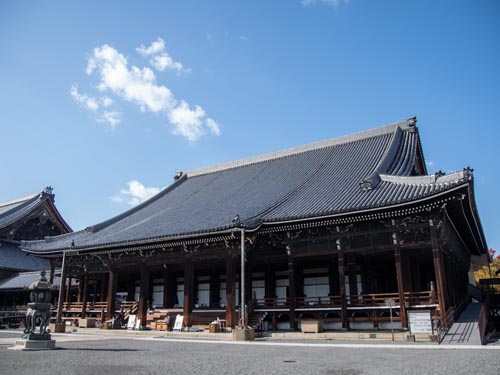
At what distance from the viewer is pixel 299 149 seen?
33656mm

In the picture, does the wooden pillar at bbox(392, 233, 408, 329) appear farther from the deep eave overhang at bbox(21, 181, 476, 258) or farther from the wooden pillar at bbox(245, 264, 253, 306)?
the wooden pillar at bbox(245, 264, 253, 306)

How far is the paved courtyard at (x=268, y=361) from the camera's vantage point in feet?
29.9

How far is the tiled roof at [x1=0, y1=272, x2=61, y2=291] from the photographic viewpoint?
115 ft

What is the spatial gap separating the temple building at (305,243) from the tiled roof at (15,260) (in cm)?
1204

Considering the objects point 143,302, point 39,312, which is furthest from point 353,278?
point 39,312

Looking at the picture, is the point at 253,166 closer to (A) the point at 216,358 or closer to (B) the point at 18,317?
(B) the point at 18,317

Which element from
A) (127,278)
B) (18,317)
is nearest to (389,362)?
(127,278)

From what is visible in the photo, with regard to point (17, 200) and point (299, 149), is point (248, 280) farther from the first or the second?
point (17, 200)

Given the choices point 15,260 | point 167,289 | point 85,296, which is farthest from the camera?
point 15,260

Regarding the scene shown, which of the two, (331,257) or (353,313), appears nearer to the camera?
(353,313)

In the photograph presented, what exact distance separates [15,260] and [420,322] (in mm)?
39728

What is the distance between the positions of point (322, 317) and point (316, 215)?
204 inches

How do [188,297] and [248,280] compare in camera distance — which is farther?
[248,280]

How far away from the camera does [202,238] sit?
22.0m
